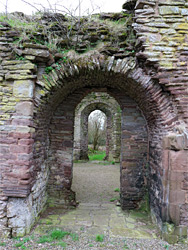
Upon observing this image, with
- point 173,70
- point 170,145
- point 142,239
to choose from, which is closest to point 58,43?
point 173,70

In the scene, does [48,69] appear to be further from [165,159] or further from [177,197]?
[177,197]

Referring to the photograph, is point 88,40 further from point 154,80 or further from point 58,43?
point 154,80

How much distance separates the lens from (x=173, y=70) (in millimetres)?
3178

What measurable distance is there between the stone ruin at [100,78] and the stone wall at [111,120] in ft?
22.7

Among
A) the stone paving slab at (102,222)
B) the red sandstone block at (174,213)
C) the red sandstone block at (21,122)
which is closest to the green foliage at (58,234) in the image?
the stone paving slab at (102,222)

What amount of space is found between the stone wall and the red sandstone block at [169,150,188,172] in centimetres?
768

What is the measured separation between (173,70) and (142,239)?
3056 mm

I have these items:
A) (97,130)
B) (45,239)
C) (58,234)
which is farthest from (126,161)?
(97,130)

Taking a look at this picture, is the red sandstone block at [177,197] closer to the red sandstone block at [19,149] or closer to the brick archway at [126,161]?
the brick archway at [126,161]

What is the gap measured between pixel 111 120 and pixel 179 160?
8.92 m

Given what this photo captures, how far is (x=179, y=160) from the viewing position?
10.2ft

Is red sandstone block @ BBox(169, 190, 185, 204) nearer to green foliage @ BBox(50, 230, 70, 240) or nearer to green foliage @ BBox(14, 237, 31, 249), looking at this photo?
green foliage @ BBox(50, 230, 70, 240)

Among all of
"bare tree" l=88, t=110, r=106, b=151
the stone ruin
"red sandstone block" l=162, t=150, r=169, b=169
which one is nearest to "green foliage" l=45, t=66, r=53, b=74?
the stone ruin

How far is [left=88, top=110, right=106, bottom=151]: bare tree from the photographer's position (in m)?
16.5
